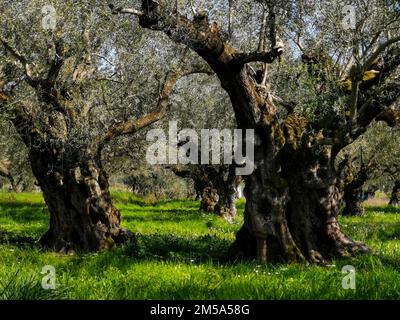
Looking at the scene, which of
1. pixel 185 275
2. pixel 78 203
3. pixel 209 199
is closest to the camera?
pixel 185 275

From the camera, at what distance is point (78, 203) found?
16.0 metres

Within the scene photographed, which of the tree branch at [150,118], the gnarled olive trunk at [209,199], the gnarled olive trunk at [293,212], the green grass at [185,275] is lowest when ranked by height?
the gnarled olive trunk at [209,199]

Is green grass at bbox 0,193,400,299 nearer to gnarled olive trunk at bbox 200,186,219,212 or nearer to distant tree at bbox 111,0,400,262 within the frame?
distant tree at bbox 111,0,400,262

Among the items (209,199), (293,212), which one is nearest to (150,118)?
(293,212)

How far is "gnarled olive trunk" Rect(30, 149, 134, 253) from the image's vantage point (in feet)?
52.0

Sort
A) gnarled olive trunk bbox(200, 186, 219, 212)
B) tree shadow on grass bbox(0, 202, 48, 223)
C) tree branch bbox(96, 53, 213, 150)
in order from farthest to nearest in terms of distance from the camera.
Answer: gnarled olive trunk bbox(200, 186, 219, 212), tree shadow on grass bbox(0, 202, 48, 223), tree branch bbox(96, 53, 213, 150)

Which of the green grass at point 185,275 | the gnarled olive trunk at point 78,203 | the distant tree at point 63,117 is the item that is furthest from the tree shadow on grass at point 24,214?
the distant tree at point 63,117

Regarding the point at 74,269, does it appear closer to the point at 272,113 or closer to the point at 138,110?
the point at 272,113

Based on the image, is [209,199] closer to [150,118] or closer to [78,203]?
[150,118]

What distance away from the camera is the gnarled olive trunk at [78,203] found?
15.9 metres

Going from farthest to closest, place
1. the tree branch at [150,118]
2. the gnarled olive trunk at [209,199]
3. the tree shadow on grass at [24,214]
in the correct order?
the gnarled olive trunk at [209,199], the tree shadow on grass at [24,214], the tree branch at [150,118]

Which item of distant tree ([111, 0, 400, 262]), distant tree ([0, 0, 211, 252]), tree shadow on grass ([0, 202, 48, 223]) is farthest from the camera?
tree shadow on grass ([0, 202, 48, 223])

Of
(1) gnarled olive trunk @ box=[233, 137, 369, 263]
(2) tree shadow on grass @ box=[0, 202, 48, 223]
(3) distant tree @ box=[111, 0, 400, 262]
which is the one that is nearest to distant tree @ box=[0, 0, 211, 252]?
(3) distant tree @ box=[111, 0, 400, 262]

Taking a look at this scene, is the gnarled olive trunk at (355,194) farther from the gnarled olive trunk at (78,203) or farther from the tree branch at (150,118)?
the gnarled olive trunk at (78,203)
